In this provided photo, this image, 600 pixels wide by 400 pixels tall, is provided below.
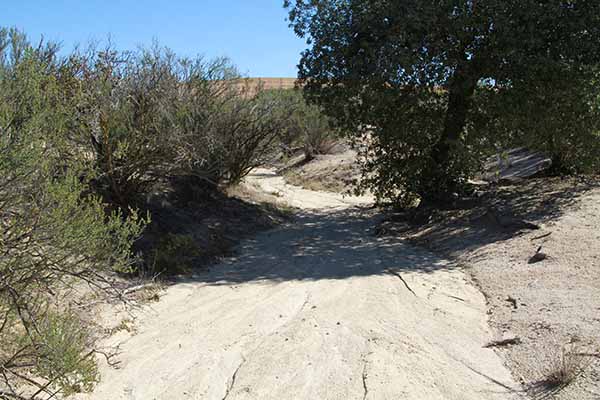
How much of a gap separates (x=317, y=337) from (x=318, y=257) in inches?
174

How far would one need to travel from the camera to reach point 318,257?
1061 centimetres

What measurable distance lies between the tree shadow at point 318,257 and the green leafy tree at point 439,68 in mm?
2346

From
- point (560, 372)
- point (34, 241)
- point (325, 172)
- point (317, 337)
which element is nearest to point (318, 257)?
point (317, 337)

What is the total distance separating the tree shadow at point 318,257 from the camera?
9.25m

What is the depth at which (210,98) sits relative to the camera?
1334 cm

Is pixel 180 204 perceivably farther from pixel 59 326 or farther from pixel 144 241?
pixel 59 326

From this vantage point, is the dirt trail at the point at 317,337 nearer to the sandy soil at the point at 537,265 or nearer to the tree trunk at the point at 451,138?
the sandy soil at the point at 537,265

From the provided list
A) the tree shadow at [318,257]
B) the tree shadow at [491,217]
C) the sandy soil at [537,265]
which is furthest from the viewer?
the tree shadow at [491,217]

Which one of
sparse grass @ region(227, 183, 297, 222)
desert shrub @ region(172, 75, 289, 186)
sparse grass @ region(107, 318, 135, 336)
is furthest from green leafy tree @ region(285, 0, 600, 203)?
sparse grass @ region(107, 318, 135, 336)

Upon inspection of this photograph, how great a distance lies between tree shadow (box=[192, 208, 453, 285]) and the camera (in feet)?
30.3

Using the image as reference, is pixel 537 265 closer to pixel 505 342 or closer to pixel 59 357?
pixel 505 342

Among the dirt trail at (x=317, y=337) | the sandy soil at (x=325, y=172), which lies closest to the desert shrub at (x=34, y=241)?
the dirt trail at (x=317, y=337)

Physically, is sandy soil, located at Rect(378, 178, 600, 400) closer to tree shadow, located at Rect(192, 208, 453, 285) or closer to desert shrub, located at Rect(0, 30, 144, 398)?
tree shadow, located at Rect(192, 208, 453, 285)

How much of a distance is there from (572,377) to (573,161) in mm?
8457
